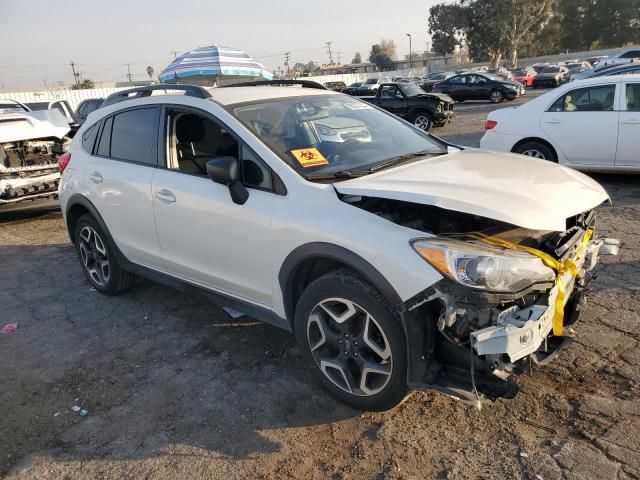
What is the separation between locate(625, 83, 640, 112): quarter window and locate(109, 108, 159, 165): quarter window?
6495 millimetres

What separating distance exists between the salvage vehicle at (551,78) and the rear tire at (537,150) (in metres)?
29.4

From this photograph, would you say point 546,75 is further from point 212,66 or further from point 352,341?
point 352,341

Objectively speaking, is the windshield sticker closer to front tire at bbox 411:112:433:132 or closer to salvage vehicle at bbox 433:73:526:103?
front tire at bbox 411:112:433:132

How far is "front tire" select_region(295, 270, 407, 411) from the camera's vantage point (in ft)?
8.75

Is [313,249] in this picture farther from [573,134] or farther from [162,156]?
[573,134]

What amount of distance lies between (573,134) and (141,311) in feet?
21.3

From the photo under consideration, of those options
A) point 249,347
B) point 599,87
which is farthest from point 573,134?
point 249,347

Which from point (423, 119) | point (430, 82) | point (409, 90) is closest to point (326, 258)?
point (423, 119)

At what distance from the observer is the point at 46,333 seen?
4.32 metres

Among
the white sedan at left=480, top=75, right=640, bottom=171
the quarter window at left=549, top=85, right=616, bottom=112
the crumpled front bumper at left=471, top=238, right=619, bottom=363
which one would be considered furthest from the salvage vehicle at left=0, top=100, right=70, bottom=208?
the quarter window at left=549, top=85, right=616, bottom=112

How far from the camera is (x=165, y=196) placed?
3.81m

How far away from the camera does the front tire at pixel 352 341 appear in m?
2.67

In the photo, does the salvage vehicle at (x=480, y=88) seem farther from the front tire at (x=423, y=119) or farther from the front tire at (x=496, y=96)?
the front tire at (x=423, y=119)

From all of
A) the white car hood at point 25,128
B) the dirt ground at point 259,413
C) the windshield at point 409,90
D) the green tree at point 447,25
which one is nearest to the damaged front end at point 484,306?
the dirt ground at point 259,413
